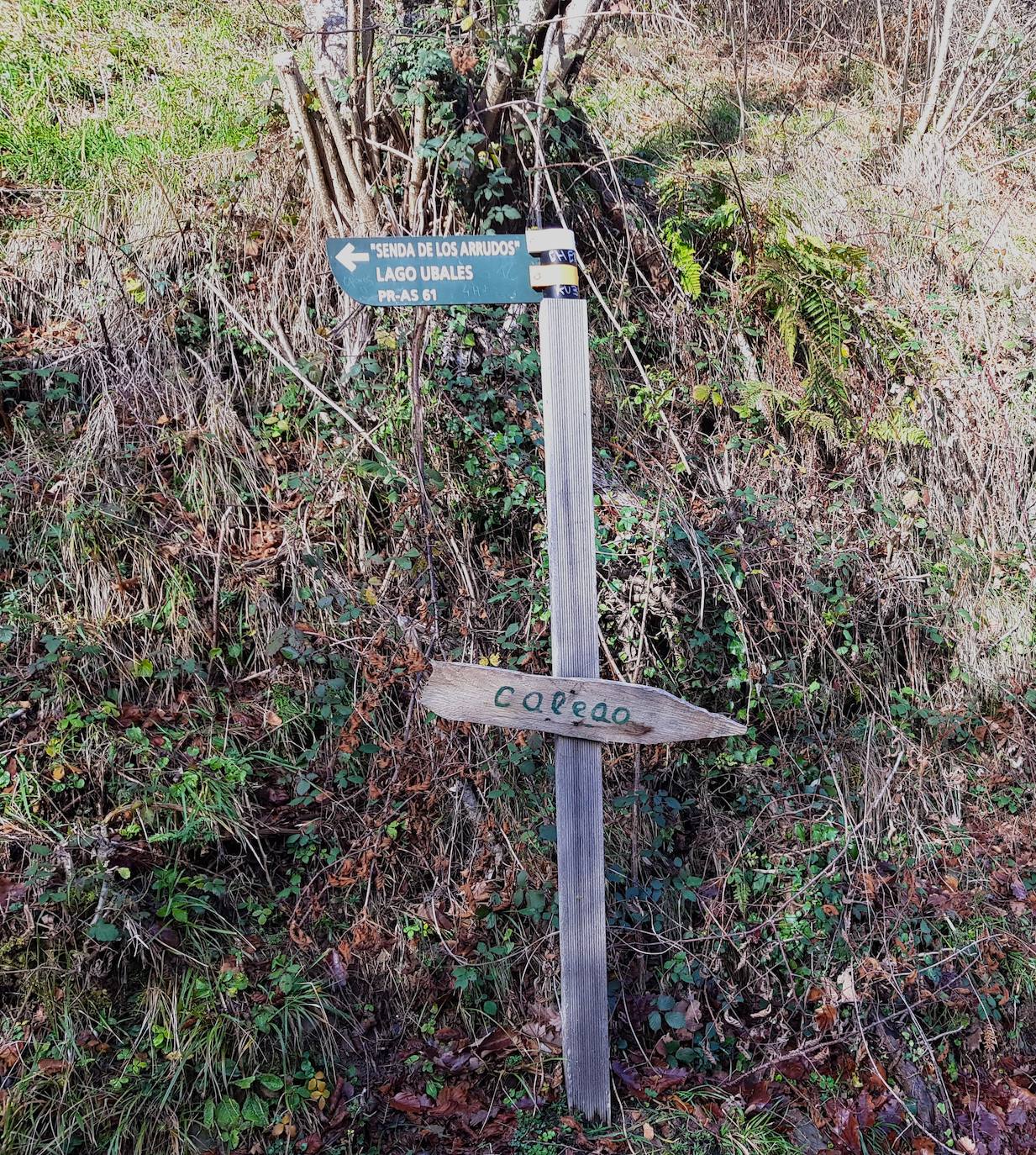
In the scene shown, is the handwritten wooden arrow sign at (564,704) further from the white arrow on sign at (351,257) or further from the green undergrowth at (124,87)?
the green undergrowth at (124,87)

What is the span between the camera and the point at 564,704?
273 cm

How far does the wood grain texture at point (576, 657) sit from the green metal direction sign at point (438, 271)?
160mm

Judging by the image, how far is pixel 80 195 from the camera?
4.70 metres

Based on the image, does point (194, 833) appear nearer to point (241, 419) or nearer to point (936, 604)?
point (241, 419)

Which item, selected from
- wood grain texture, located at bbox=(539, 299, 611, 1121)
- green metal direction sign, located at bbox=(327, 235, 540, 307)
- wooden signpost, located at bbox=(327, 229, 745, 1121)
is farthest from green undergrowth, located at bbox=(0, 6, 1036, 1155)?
green metal direction sign, located at bbox=(327, 235, 540, 307)

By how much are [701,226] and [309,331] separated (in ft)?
7.84

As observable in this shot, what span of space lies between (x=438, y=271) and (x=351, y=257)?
0.28 metres

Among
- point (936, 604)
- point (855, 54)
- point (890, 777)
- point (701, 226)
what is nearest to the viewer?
point (890, 777)

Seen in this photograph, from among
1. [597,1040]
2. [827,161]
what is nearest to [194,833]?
[597,1040]

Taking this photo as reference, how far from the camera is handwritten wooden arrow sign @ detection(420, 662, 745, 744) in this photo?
271 cm

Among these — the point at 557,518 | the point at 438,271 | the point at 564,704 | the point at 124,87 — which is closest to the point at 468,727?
the point at 564,704

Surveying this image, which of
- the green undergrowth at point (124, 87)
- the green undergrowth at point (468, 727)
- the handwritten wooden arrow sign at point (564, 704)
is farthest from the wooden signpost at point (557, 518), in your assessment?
the green undergrowth at point (124, 87)

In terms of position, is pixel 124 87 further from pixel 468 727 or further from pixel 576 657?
pixel 576 657

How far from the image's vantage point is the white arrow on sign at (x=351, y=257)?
270 cm
